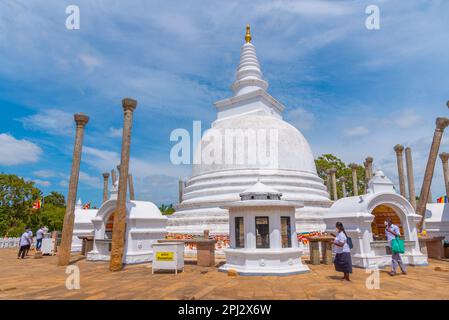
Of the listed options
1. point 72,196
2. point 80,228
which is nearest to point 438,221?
point 72,196

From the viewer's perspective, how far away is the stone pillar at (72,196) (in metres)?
14.6

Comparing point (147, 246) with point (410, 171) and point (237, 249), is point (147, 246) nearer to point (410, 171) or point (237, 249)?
point (237, 249)

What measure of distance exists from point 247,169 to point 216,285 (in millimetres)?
13522

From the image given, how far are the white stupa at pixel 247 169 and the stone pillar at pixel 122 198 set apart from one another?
7.11 meters

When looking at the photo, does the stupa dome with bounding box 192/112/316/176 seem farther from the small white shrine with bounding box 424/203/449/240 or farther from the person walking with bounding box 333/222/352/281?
the person walking with bounding box 333/222/352/281

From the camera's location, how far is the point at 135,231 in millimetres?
15125

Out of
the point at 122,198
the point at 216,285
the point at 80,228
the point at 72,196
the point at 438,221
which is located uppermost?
the point at 72,196

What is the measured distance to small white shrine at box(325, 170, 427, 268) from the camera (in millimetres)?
12969

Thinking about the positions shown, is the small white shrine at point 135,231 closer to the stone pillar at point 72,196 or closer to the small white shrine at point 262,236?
the stone pillar at point 72,196

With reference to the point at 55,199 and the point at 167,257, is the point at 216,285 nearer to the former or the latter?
the point at 167,257

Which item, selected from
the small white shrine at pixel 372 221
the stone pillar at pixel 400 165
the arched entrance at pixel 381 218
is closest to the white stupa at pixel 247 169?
the arched entrance at pixel 381 218

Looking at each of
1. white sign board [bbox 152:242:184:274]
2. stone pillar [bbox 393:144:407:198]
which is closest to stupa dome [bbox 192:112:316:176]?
stone pillar [bbox 393:144:407:198]
